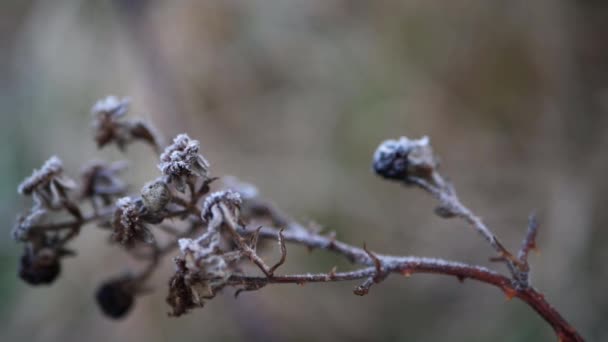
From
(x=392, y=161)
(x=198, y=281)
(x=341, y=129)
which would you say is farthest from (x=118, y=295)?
(x=341, y=129)

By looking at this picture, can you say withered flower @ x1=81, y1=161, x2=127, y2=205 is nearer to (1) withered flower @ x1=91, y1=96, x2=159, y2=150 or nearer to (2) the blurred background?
(1) withered flower @ x1=91, y1=96, x2=159, y2=150

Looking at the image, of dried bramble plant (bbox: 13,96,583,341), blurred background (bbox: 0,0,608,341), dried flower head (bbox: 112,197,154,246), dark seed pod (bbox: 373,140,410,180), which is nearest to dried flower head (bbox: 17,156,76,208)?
dried bramble plant (bbox: 13,96,583,341)

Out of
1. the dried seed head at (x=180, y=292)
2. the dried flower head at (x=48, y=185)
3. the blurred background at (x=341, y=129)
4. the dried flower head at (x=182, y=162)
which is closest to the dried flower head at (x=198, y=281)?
the dried seed head at (x=180, y=292)

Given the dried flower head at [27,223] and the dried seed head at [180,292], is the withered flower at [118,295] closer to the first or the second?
the dried flower head at [27,223]

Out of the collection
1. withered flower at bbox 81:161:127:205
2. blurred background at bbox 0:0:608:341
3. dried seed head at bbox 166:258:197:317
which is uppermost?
blurred background at bbox 0:0:608:341

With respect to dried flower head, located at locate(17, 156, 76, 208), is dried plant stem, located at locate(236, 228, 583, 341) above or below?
below

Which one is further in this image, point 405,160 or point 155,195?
point 405,160

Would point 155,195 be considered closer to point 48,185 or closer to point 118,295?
Result: point 48,185

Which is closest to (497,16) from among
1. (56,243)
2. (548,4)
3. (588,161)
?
(548,4)
